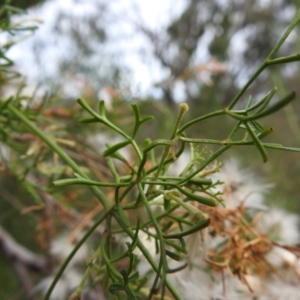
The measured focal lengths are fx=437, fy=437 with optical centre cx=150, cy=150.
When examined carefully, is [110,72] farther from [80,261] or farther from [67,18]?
[67,18]

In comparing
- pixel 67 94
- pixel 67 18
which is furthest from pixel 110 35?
pixel 67 94

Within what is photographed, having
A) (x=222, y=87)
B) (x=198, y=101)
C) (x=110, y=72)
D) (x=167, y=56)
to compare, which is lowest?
(x=222, y=87)

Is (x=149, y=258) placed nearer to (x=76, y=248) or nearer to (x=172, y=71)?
(x=76, y=248)

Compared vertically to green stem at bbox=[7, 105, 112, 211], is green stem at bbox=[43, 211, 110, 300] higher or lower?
lower

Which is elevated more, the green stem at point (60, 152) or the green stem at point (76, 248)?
the green stem at point (60, 152)

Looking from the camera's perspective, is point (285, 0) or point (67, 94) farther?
point (285, 0)

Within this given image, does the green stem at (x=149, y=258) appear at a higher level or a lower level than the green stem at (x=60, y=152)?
lower

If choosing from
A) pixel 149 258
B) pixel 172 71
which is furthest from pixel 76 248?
pixel 172 71

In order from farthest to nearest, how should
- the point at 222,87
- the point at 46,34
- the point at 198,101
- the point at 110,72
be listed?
the point at 222,87, the point at 198,101, the point at 46,34, the point at 110,72

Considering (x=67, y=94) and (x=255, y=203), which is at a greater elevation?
(x=67, y=94)

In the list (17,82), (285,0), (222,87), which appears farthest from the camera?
(285,0)

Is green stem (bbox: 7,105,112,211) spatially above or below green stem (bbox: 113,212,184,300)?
above
